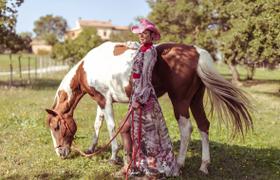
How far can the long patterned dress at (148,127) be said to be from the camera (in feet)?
20.9

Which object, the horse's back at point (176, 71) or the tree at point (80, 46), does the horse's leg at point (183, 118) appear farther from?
the tree at point (80, 46)

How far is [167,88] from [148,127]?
2.80 feet

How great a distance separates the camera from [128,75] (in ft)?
23.5

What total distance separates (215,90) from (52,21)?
136612 millimetres

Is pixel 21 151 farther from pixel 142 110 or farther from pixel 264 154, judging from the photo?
pixel 264 154

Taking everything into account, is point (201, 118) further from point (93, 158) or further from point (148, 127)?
point (93, 158)

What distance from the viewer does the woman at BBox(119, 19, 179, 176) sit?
20.8 ft

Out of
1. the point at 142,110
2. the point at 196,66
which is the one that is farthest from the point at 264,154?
the point at 142,110

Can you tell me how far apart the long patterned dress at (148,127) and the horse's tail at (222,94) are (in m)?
1.00

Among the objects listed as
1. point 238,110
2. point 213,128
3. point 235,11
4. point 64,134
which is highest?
point 235,11

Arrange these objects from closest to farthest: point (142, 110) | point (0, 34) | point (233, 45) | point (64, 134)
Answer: point (142, 110) < point (64, 134) < point (0, 34) < point (233, 45)

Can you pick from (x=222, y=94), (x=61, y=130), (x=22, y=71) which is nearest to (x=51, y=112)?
(x=61, y=130)

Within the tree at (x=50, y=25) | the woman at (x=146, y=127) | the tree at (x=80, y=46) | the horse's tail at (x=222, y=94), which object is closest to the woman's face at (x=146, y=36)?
the woman at (x=146, y=127)

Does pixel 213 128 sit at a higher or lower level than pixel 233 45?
lower
